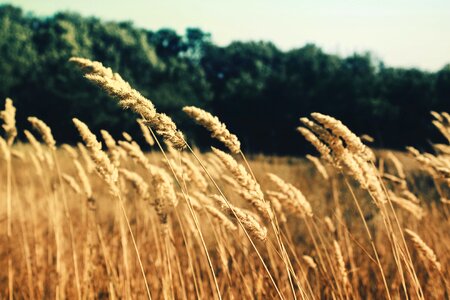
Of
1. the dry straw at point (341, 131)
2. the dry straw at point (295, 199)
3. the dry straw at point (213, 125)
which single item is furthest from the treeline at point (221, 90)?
the dry straw at point (213, 125)

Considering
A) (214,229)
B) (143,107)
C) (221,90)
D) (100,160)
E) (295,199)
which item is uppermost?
(221,90)

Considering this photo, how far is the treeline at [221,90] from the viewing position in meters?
19.2

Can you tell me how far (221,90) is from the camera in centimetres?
2606

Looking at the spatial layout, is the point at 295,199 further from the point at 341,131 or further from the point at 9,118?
the point at 9,118

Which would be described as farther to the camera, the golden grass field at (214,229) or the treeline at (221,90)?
the treeline at (221,90)

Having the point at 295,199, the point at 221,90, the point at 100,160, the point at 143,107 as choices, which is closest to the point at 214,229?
the point at 295,199

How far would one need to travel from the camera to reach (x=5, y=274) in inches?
118

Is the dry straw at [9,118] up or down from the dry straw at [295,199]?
up

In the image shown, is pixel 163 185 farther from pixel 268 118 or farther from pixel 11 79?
pixel 11 79

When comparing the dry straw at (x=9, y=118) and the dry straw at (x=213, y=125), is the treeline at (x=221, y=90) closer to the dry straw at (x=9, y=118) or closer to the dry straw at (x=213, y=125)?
the dry straw at (x=9, y=118)

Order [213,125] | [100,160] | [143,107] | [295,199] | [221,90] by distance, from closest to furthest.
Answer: [143,107], [213,125], [100,160], [295,199], [221,90]

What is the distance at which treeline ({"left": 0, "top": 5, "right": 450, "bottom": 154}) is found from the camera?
62.9ft

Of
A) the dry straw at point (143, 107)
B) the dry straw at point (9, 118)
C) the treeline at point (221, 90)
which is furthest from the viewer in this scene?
the treeline at point (221, 90)

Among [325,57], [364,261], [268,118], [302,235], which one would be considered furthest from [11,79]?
[364,261]
